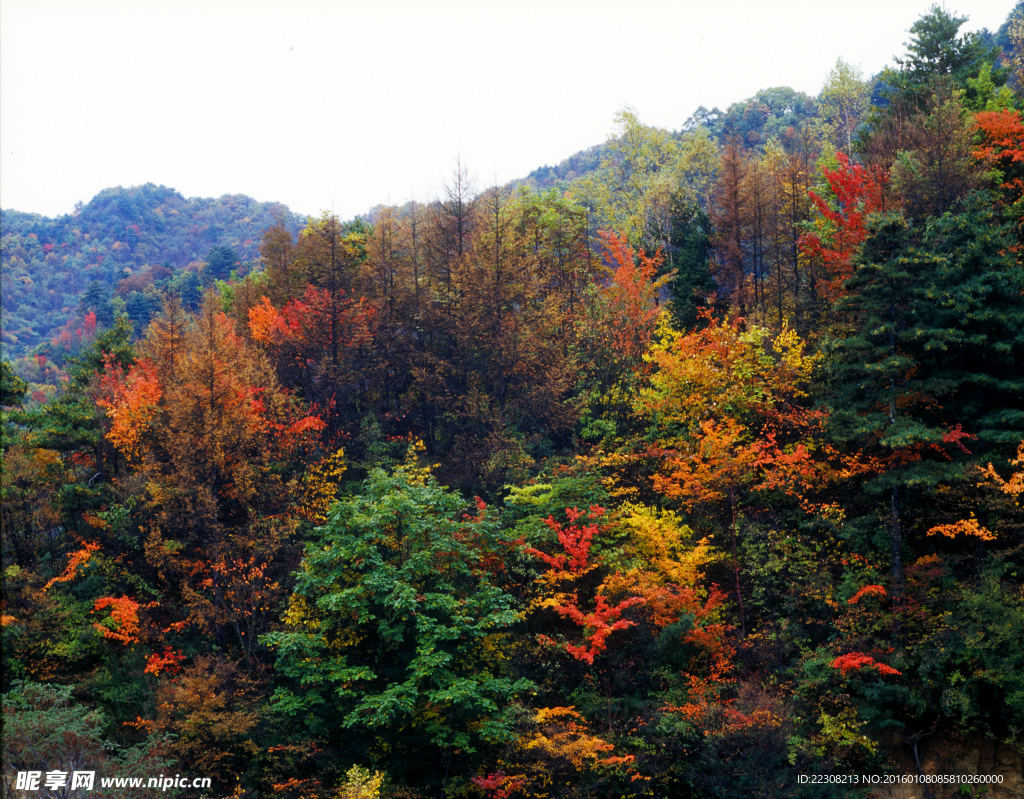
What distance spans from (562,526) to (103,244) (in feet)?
369

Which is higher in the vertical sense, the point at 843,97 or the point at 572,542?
the point at 843,97

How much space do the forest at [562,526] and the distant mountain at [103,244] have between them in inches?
2337

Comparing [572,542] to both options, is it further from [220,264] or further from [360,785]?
[220,264]

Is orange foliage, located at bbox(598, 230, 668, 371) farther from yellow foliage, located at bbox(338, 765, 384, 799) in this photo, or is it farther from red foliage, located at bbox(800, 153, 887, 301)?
yellow foliage, located at bbox(338, 765, 384, 799)

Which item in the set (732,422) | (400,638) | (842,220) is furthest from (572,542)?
(842,220)

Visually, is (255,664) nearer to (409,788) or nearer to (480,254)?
(409,788)

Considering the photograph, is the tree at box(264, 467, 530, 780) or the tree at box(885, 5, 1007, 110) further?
the tree at box(885, 5, 1007, 110)

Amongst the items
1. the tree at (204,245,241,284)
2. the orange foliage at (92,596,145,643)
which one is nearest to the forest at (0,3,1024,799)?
the orange foliage at (92,596,145,643)

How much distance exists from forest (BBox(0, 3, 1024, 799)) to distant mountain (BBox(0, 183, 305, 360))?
5936 centimetres

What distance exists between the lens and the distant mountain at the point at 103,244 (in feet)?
271

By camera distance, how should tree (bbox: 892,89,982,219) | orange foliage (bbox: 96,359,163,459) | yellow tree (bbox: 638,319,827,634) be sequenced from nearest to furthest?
tree (bbox: 892,89,982,219)
yellow tree (bbox: 638,319,827,634)
orange foliage (bbox: 96,359,163,459)

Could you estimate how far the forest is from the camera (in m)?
18.9

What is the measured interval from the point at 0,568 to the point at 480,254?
20.7 meters

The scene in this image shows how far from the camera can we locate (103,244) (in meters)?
109
